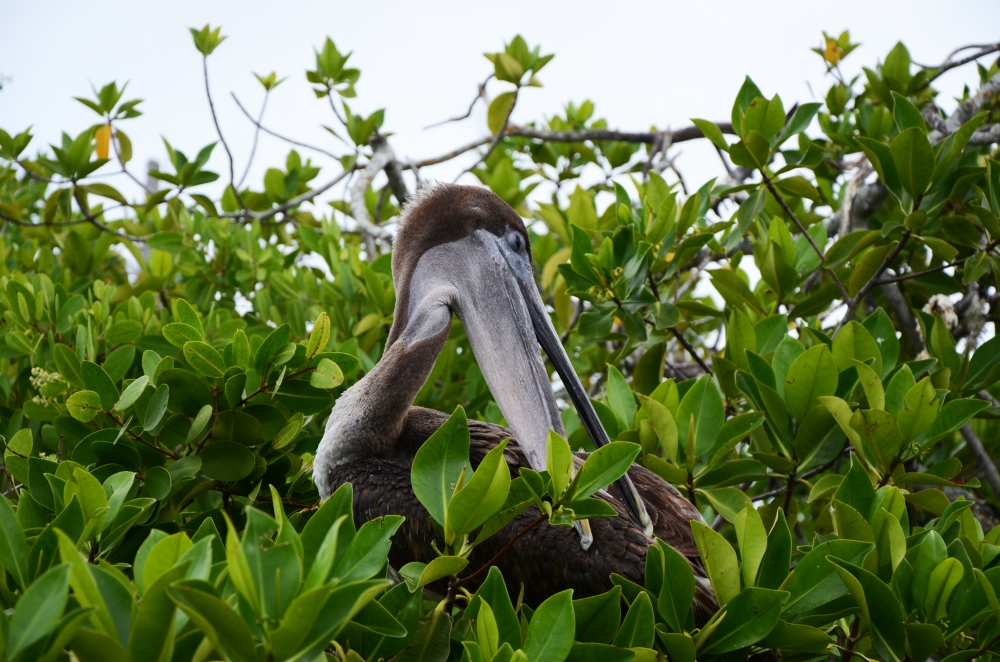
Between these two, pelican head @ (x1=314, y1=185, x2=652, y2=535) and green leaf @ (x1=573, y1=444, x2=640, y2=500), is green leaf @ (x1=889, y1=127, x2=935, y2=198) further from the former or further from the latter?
green leaf @ (x1=573, y1=444, x2=640, y2=500)

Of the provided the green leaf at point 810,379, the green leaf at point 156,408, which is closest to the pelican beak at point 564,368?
the green leaf at point 810,379

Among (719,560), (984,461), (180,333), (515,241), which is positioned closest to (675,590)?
(719,560)

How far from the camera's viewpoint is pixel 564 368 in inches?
111

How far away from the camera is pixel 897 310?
378 centimetres

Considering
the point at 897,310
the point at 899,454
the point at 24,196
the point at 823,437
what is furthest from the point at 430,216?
the point at 24,196

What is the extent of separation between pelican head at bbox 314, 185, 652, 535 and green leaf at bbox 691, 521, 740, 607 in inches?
29.4

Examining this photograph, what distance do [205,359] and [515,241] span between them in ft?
4.67

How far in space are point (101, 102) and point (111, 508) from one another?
3.72 metres

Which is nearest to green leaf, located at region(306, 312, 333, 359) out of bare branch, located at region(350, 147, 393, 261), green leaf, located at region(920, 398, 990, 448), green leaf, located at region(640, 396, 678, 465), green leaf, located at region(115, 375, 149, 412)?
green leaf, located at region(115, 375, 149, 412)

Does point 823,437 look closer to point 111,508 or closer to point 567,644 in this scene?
point 567,644

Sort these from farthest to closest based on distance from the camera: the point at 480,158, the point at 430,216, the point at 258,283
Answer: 1. the point at 480,158
2. the point at 258,283
3. the point at 430,216

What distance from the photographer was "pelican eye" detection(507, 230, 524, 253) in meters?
3.25

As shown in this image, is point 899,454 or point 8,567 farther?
point 899,454

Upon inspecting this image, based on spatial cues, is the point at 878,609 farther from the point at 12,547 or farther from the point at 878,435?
the point at 12,547
